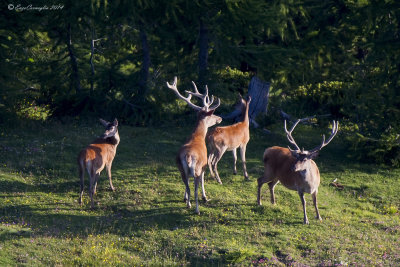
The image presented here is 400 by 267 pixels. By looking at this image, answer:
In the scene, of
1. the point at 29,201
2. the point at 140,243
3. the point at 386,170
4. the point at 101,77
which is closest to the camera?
the point at 140,243

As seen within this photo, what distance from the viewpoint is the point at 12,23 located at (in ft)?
72.4

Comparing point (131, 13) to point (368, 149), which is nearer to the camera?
point (368, 149)

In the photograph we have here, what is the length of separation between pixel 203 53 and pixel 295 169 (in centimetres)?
1109

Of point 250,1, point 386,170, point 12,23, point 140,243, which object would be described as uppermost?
point 250,1

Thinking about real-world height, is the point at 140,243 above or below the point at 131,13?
below

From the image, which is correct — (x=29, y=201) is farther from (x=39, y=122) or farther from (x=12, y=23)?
(x=12, y=23)

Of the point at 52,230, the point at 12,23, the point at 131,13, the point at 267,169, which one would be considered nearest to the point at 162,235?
the point at 52,230

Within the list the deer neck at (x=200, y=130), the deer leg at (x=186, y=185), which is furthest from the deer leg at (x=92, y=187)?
the deer neck at (x=200, y=130)

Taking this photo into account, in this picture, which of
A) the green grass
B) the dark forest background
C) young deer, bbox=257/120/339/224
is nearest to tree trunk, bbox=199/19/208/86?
the dark forest background

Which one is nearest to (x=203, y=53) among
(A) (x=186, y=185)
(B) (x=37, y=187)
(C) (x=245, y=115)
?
(C) (x=245, y=115)

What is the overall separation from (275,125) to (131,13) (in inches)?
302

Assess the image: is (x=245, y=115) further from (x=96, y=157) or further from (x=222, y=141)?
(x=96, y=157)

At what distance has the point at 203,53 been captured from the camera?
23.6 meters

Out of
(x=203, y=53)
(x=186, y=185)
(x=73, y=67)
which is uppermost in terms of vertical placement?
(x=203, y=53)
